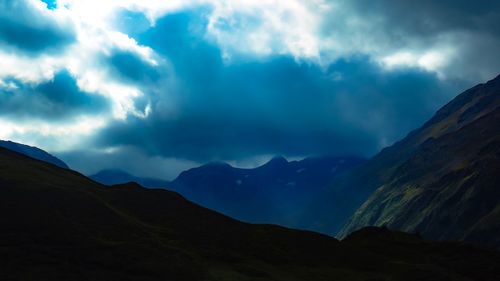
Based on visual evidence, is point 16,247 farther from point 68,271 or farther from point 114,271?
point 114,271

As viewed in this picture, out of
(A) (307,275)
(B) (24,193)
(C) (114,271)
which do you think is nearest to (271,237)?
(A) (307,275)

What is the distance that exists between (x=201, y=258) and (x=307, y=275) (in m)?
22.7

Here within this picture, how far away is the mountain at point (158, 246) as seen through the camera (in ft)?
346

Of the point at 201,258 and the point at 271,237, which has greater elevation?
the point at 271,237

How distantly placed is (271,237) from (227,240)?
48.4ft

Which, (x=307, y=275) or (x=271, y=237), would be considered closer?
(x=307, y=275)

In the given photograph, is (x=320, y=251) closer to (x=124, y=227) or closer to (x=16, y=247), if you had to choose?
(x=124, y=227)

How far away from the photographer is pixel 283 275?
11600 centimetres

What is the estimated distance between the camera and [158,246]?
118188mm

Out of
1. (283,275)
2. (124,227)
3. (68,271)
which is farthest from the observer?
(124,227)

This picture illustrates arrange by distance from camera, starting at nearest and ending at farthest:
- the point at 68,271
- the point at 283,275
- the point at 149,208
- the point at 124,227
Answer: the point at 68,271 < the point at 283,275 < the point at 124,227 < the point at 149,208

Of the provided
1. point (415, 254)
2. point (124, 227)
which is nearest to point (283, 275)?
point (124, 227)

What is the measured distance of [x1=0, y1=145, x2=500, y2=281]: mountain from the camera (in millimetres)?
105438

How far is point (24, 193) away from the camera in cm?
13625
